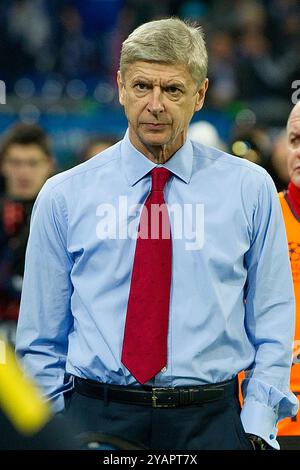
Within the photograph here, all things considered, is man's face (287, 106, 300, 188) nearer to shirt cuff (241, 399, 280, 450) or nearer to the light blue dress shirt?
the light blue dress shirt

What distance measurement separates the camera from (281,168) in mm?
6207

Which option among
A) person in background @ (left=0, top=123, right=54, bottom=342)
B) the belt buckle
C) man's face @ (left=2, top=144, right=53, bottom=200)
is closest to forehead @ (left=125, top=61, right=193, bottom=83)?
the belt buckle

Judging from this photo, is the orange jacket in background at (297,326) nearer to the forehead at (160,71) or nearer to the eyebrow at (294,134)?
the eyebrow at (294,134)

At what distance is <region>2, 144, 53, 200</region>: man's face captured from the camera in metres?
6.30

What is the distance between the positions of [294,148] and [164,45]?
3.58 ft

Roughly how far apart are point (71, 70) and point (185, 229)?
9.52 m

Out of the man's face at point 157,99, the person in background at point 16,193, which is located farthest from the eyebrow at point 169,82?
the person in background at point 16,193

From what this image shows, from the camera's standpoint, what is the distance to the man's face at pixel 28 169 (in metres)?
6.30

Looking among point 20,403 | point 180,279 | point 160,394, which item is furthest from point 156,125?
point 20,403

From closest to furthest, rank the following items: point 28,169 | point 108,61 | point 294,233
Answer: point 294,233 → point 28,169 → point 108,61

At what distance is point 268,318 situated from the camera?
3.20 meters

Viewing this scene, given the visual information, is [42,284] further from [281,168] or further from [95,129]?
[95,129]

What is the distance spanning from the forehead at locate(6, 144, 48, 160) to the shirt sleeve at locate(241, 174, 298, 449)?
10.5ft

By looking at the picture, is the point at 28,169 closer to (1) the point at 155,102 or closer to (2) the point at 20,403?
(1) the point at 155,102
